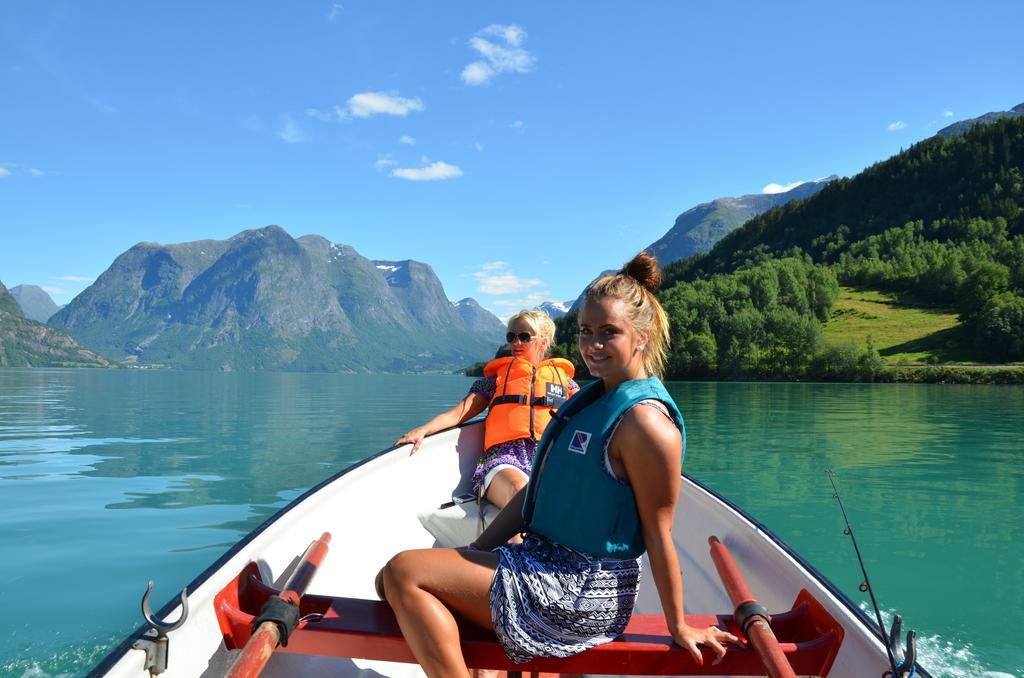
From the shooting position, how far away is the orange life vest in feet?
15.7

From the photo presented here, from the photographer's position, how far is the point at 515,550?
2227mm

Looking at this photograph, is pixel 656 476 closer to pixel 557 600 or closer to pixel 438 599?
pixel 557 600

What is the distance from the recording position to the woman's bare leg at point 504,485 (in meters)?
4.42

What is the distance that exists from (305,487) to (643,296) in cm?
885

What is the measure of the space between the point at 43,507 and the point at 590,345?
29.5 feet

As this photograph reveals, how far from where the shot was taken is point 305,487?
395 inches

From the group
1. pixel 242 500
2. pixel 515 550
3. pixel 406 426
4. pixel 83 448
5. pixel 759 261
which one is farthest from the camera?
pixel 759 261

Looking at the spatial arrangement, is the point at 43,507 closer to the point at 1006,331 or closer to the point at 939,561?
the point at 939,561

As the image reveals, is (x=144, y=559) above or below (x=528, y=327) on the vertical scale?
below

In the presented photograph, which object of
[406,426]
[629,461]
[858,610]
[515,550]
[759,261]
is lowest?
[406,426]

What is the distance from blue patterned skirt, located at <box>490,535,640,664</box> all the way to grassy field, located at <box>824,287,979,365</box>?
69035mm

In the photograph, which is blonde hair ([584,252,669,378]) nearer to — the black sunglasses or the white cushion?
the black sunglasses

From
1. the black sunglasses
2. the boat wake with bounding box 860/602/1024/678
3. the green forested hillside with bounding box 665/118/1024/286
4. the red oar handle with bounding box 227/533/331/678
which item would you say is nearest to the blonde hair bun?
the red oar handle with bounding box 227/533/331/678

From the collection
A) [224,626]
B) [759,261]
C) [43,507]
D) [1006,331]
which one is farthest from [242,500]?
[759,261]
